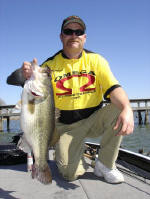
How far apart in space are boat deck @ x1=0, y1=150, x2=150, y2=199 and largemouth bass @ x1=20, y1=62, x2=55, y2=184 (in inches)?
18.7

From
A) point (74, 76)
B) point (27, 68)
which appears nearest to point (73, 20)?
point (74, 76)

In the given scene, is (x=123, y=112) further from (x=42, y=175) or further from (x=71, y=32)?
(x=71, y=32)

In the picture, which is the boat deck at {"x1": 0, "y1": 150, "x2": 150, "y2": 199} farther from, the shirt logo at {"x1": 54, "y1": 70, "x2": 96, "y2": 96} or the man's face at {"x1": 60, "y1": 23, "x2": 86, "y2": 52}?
the man's face at {"x1": 60, "y1": 23, "x2": 86, "y2": 52}

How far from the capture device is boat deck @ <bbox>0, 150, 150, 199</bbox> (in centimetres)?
A: 326

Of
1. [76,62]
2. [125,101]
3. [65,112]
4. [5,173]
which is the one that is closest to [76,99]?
[65,112]

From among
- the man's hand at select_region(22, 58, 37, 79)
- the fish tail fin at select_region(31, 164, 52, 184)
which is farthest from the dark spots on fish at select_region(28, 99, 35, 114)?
the fish tail fin at select_region(31, 164, 52, 184)

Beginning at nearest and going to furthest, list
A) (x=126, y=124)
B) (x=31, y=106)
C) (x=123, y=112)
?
(x=31, y=106) < (x=126, y=124) < (x=123, y=112)

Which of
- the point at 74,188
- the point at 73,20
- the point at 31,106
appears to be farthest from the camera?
the point at 73,20

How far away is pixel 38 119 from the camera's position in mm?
3098

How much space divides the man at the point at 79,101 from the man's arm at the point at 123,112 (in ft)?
0.94

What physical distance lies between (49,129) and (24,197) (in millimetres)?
978

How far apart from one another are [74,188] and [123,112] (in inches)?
52.3

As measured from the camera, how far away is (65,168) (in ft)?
13.2

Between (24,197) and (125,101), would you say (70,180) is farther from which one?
(125,101)
